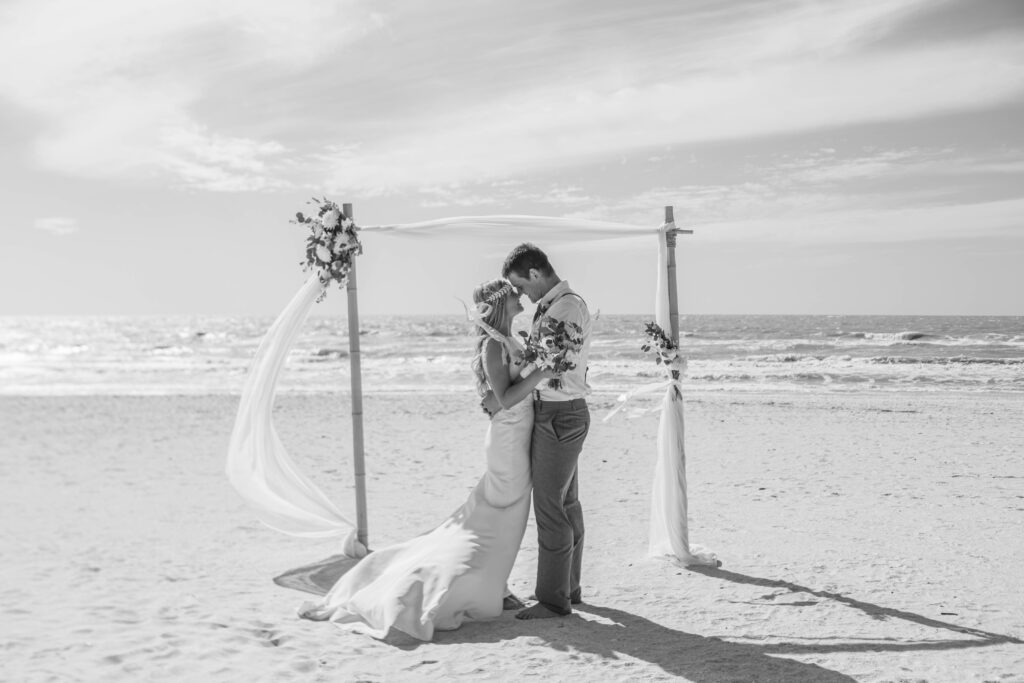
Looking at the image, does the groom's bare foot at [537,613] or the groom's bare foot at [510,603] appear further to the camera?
the groom's bare foot at [510,603]

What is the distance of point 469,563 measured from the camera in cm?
427

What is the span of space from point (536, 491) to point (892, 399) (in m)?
14.3

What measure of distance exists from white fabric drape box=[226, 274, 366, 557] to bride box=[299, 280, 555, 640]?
1093 millimetres

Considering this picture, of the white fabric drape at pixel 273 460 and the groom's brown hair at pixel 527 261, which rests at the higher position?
the groom's brown hair at pixel 527 261

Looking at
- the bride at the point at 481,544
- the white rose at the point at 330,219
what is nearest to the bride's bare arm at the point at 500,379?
the bride at the point at 481,544

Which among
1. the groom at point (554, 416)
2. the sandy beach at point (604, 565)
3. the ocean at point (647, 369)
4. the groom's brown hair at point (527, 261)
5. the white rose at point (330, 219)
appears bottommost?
the sandy beach at point (604, 565)

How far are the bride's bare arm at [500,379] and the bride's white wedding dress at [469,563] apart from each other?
7 centimetres

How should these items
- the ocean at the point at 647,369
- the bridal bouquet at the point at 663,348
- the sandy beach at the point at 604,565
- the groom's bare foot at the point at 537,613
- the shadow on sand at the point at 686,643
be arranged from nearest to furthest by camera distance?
the shadow on sand at the point at 686,643 → the sandy beach at the point at 604,565 → the groom's bare foot at the point at 537,613 → the bridal bouquet at the point at 663,348 → the ocean at the point at 647,369

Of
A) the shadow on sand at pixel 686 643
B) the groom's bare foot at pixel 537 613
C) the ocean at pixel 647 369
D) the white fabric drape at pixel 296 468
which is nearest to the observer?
the shadow on sand at pixel 686 643

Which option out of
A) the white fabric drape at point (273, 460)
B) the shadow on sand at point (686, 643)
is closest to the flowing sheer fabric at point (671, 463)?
the shadow on sand at point (686, 643)

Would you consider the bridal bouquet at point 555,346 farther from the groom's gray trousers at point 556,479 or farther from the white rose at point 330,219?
the white rose at point 330,219

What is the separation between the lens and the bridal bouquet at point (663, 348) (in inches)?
201

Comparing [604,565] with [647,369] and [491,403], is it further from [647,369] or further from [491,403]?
[647,369]

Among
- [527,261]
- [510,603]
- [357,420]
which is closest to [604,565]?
[510,603]
